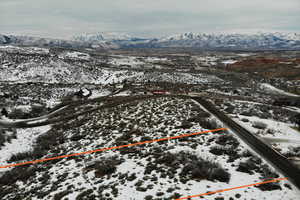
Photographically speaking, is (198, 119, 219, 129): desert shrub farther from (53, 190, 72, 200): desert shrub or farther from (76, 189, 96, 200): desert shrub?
(53, 190, 72, 200): desert shrub

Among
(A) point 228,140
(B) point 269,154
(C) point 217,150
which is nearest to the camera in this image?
(B) point 269,154

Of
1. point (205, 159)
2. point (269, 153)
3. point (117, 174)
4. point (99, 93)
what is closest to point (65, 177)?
point (117, 174)

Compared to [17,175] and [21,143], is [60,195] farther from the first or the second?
[21,143]

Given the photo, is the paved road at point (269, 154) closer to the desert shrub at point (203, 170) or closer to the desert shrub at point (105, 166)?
the desert shrub at point (203, 170)

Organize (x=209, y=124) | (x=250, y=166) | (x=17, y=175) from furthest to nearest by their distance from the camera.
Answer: (x=209, y=124), (x=17, y=175), (x=250, y=166)

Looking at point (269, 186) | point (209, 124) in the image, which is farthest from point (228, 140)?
point (269, 186)

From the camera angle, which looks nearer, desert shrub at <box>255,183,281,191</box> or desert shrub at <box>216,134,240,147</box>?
desert shrub at <box>255,183,281,191</box>

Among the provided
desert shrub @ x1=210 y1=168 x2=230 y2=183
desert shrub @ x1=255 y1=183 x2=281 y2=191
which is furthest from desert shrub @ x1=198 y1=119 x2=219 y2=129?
desert shrub @ x1=255 y1=183 x2=281 y2=191

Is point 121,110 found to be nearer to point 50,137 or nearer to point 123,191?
point 50,137

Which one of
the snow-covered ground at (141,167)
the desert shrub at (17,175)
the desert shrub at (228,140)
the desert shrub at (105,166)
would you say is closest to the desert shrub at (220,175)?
the snow-covered ground at (141,167)

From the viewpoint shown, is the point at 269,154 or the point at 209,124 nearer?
the point at 269,154

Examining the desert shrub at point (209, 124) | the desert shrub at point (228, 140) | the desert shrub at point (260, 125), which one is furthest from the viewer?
the desert shrub at point (260, 125)

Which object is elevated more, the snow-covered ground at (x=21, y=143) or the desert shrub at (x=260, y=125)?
the desert shrub at (x=260, y=125)

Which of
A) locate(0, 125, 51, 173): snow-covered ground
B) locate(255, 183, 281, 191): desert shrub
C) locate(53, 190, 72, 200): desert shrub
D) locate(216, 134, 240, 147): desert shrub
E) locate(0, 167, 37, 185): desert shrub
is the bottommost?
locate(0, 125, 51, 173): snow-covered ground
